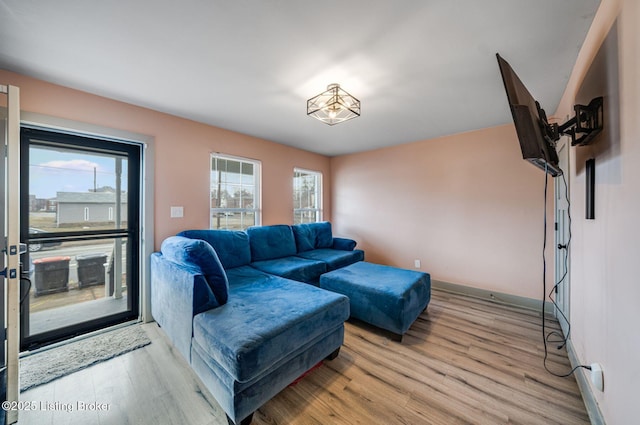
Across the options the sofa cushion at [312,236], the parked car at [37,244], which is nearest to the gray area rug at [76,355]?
the parked car at [37,244]

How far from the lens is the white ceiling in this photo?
52.1 inches

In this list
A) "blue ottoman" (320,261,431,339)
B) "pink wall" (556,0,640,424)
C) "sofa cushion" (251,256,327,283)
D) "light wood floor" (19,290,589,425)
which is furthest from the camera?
"sofa cushion" (251,256,327,283)

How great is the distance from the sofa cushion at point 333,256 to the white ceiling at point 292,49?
207 centimetres

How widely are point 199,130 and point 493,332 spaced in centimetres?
419

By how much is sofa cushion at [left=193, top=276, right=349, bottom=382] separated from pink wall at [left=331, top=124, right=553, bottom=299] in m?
2.45

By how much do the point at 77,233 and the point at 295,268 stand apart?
225 centimetres

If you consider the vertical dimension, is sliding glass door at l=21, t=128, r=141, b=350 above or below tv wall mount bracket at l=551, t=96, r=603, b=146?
below

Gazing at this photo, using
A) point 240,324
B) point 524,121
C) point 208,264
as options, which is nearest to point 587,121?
point 524,121

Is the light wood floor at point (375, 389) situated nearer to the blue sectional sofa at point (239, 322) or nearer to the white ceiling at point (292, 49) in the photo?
the blue sectional sofa at point (239, 322)

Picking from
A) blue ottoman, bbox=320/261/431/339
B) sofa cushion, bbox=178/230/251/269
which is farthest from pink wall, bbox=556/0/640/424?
sofa cushion, bbox=178/230/251/269

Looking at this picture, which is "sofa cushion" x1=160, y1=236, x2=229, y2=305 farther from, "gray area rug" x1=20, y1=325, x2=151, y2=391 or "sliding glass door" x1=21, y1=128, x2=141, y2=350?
"sliding glass door" x1=21, y1=128, x2=141, y2=350

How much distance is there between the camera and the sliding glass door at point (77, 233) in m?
2.07

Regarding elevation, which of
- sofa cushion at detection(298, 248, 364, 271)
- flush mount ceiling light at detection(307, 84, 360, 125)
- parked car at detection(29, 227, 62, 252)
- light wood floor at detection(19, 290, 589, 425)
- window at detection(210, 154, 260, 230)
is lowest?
light wood floor at detection(19, 290, 589, 425)

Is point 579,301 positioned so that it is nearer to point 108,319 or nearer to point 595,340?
point 595,340
